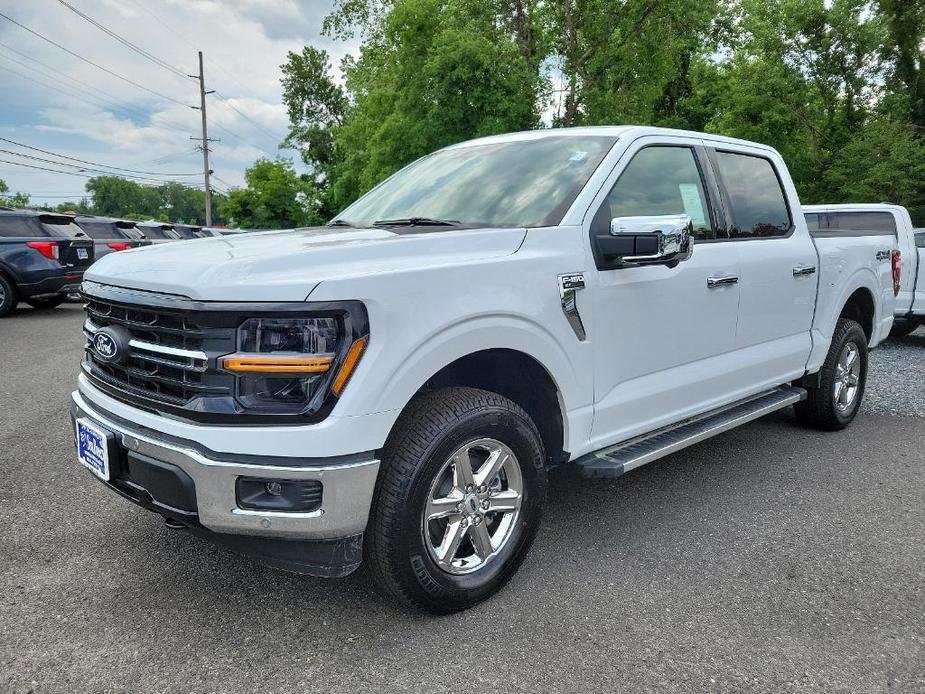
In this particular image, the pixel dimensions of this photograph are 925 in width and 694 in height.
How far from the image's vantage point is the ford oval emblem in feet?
8.57

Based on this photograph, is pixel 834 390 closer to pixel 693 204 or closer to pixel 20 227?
pixel 693 204

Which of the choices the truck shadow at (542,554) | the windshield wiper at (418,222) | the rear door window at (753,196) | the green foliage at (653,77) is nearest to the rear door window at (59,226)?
the green foliage at (653,77)

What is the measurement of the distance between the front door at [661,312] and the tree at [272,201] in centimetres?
5762

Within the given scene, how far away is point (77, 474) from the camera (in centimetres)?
424

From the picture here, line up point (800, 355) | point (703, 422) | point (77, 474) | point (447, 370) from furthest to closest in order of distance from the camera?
1. point (800, 355)
2. point (77, 474)
3. point (703, 422)
4. point (447, 370)

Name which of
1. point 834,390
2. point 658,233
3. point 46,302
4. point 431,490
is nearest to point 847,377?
point 834,390

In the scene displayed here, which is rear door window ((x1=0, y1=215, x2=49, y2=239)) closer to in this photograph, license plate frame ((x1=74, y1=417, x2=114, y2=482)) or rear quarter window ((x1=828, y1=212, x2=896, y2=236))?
license plate frame ((x1=74, y1=417, x2=114, y2=482))

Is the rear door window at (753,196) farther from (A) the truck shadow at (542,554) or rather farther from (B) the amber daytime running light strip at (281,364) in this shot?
(B) the amber daytime running light strip at (281,364)

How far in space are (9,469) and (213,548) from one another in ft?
6.31

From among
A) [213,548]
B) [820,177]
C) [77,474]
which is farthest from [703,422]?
[820,177]

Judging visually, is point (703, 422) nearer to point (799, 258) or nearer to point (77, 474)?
point (799, 258)

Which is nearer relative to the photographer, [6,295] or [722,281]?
[722,281]

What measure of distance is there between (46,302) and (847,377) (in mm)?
13398

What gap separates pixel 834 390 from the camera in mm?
5172
